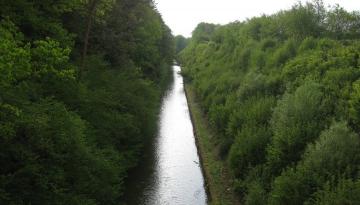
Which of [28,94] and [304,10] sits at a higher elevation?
[304,10]

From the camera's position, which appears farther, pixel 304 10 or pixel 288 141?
pixel 304 10

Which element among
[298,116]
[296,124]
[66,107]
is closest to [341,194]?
[296,124]

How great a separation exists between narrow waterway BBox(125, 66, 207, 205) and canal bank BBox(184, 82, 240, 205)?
42cm

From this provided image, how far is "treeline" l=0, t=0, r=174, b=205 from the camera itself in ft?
36.2

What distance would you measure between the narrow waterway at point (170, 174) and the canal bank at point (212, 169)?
422 mm

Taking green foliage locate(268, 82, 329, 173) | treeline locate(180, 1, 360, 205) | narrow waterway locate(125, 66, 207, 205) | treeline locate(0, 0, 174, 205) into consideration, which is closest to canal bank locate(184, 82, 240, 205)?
narrow waterway locate(125, 66, 207, 205)

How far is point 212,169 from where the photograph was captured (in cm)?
2055

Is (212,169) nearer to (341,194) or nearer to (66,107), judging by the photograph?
(66,107)

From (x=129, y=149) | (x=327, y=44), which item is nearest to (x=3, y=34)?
(x=129, y=149)

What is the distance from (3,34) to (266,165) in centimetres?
1091

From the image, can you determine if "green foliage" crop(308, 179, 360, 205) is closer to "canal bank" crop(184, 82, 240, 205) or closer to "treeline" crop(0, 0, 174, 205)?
"canal bank" crop(184, 82, 240, 205)

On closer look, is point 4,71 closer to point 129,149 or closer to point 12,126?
point 12,126

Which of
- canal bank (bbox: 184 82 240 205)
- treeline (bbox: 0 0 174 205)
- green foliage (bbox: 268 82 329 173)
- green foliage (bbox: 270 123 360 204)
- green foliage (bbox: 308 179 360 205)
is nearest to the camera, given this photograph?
treeline (bbox: 0 0 174 205)

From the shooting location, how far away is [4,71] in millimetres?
9977
